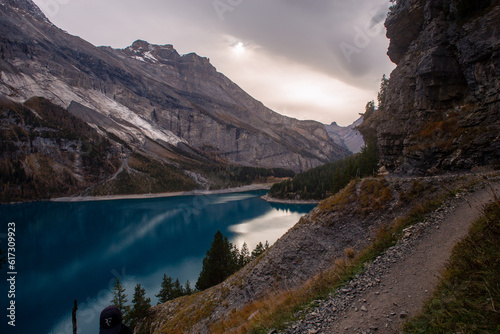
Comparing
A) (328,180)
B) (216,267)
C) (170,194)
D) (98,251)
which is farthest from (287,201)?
(170,194)

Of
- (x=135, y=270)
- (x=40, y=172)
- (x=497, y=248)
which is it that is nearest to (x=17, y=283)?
(x=135, y=270)

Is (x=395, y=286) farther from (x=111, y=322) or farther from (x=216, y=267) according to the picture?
(x=216, y=267)

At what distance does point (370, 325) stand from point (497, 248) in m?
2.82

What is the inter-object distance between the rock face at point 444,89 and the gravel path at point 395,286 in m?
10.4

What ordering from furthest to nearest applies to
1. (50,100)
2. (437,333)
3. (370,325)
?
1. (50,100)
2. (370,325)
3. (437,333)

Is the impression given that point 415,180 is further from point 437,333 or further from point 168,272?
point 168,272

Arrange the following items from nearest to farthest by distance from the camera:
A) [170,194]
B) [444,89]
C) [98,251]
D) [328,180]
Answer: [444,89]
[98,251]
[328,180]
[170,194]

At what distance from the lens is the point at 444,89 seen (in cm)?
2030

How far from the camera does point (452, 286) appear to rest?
4414 millimetres

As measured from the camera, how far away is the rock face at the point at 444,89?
15.9 m

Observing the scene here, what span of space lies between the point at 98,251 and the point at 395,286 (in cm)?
6212

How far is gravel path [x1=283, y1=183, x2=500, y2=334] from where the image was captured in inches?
194

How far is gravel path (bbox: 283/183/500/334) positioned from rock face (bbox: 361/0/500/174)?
1041cm

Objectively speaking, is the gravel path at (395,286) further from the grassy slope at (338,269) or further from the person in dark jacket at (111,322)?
the person in dark jacket at (111,322)
